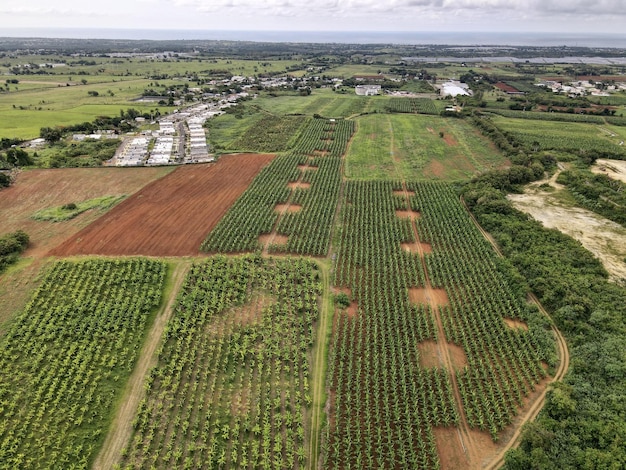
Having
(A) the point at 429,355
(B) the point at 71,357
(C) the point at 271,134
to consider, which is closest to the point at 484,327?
(A) the point at 429,355

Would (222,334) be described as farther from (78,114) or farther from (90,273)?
(78,114)

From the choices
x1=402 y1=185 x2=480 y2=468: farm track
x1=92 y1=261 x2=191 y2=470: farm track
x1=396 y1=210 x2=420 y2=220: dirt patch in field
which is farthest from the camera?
x1=396 y1=210 x2=420 y2=220: dirt patch in field

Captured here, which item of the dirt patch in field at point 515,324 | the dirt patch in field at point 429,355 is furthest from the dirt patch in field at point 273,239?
the dirt patch in field at point 515,324

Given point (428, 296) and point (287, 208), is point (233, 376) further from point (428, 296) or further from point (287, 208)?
point (287, 208)

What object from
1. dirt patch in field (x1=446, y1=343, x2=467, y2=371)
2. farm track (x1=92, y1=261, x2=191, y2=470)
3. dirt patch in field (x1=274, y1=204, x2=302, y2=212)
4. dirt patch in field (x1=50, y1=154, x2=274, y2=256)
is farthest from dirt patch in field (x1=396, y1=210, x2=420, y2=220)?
farm track (x1=92, y1=261, x2=191, y2=470)

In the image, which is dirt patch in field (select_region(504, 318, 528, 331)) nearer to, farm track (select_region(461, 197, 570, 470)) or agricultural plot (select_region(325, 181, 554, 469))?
agricultural plot (select_region(325, 181, 554, 469))

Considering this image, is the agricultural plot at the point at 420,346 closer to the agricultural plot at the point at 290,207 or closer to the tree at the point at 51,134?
the agricultural plot at the point at 290,207
